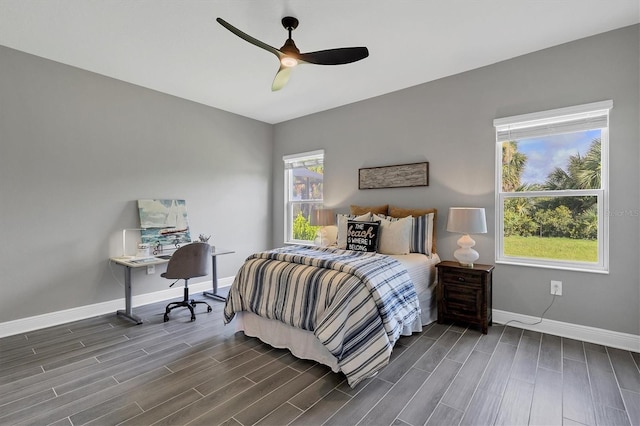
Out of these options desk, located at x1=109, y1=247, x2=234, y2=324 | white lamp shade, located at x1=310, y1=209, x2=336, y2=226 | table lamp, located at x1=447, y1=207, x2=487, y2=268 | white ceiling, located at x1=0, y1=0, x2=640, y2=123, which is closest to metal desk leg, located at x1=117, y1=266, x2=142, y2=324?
desk, located at x1=109, y1=247, x2=234, y2=324

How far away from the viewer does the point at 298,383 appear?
2.14 m

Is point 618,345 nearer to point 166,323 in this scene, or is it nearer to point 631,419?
point 631,419

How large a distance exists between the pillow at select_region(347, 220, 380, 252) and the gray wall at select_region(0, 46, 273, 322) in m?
2.21

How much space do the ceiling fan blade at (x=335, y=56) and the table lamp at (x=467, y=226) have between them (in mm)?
1741

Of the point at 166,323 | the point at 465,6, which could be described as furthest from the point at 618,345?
the point at 166,323

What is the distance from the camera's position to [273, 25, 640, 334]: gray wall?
2639 mm

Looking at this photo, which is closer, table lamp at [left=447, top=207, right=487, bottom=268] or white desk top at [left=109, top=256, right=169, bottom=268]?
table lamp at [left=447, top=207, right=487, bottom=268]

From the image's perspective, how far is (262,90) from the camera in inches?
156

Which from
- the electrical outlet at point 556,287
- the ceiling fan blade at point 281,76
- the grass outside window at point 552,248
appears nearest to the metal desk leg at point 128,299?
the ceiling fan blade at point 281,76

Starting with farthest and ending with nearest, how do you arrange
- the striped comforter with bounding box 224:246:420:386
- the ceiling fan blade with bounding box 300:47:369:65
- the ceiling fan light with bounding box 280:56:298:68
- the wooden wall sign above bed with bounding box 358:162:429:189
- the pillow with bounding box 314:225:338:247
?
the pillow with bounding box 314:225:338:247 < the wooden wall sign above bed with bounding box 358:162:429:189 < the ceiling fan light with bounding box 280:56:298:68 < the ceiling fan blade with bounding box 300:47:369:65 < the striped comforter with bounding box 224:246:420:386

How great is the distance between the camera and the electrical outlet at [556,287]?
9.60 ft

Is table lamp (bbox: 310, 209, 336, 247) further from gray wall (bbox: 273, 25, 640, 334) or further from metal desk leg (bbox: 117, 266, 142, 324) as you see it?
metal desk leg (bbox: 117, 266, 142, 324)

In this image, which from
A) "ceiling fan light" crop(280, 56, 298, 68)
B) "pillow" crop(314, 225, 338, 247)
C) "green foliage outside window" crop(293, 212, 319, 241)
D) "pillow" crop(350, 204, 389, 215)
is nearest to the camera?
"ceiling fan light" crop(280, 56, 298, 68)

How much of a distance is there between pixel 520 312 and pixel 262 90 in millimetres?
3903
